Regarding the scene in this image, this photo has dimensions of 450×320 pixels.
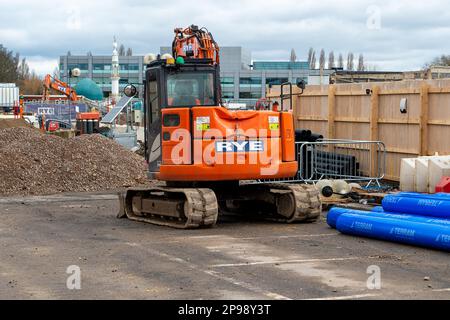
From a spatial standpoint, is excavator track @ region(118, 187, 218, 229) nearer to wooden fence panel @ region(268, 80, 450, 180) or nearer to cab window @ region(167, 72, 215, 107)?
cab window @ region(167, 72, 215, 107)

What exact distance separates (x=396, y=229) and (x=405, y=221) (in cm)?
23

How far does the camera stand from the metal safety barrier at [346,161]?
19984 mm

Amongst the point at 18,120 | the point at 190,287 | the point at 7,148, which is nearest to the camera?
the point at 190,287

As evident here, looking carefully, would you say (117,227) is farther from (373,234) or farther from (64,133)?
(64,133)

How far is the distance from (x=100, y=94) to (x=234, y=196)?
191ft

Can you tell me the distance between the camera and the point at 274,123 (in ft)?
49.3

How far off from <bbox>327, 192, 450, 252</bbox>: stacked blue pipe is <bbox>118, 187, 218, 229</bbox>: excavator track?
7.32ft

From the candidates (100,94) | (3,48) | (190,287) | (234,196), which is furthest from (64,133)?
(3,48)

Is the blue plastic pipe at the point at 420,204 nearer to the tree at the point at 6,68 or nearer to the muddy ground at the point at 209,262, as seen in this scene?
the muddy ground at the point at 209,262

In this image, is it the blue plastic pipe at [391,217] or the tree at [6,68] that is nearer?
the blue plastic pipe at [391,217]

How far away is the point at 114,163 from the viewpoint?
25.5 m

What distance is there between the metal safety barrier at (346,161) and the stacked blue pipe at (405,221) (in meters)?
5.33

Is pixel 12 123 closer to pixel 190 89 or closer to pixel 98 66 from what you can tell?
pixel 190 89

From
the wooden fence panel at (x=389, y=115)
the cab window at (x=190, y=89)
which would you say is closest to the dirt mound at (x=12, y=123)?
the wooden fence panel at (x=389, y=115)
